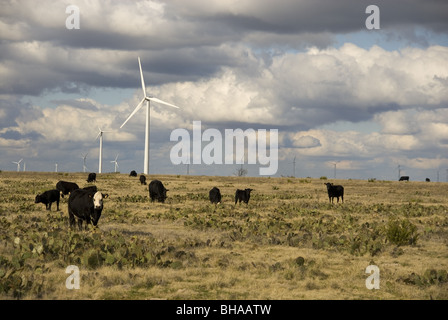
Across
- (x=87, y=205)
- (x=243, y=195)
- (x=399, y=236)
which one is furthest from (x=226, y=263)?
(x=243, y=195)

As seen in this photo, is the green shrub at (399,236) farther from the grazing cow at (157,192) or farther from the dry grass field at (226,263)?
the grazing cow at (157,192)

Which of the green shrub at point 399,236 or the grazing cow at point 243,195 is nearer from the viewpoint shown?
the green shrub at point 399,236

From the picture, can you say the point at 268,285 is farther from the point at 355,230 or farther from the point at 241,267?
the point at 355,230

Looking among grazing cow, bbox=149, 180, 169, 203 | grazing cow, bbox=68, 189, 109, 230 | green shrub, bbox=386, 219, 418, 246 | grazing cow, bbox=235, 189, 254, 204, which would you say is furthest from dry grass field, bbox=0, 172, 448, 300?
grazing cow, bbox=149, 180, 169, 203

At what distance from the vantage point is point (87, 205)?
1942 cm

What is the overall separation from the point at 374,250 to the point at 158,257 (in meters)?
7.52

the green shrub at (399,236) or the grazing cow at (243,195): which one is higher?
the grazing cow at (243,195)

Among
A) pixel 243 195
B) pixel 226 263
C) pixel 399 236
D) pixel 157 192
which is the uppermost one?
pixel 157 192

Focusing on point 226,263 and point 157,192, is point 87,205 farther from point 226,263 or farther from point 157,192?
point 157,192

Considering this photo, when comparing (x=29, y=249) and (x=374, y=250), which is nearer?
(x=29, y=249)

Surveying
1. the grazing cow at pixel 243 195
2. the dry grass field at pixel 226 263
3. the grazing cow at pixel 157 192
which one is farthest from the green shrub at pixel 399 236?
the grazing cow at pixel 157 192

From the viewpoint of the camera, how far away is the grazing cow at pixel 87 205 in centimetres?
1903
